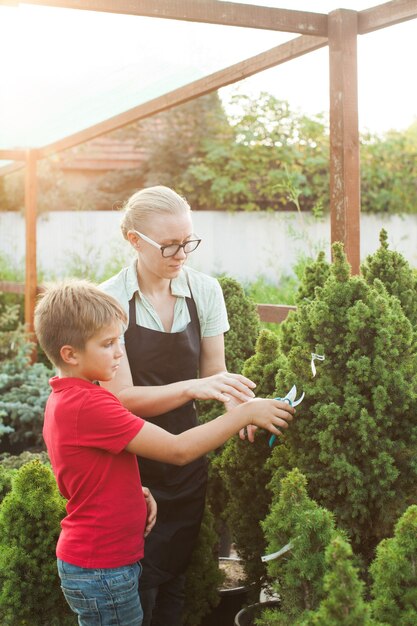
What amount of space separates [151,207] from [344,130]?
56.5 inches

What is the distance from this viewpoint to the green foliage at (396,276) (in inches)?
129

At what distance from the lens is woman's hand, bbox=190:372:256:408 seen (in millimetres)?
2566

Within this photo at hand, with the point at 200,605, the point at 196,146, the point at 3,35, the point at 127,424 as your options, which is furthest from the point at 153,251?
the point at 196,146

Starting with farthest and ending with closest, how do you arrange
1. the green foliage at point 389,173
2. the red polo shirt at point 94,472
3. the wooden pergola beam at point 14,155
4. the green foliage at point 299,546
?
the green foliage at point 389,173 < the wooden pergola beam at point 14,155 < the red polo shirt at point 94,472 < the green foliage at point 299,546

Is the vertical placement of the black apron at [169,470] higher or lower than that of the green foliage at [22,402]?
higher

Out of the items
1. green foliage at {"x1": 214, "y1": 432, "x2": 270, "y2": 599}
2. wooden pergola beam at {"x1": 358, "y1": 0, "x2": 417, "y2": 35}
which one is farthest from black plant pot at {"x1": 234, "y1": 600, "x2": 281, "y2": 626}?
wooden pergola beam at {"x1": 358, "y1": 0, "x2": 417, "y2": 35}

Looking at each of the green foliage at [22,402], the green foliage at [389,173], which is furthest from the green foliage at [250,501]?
the green foliage at [389,173]

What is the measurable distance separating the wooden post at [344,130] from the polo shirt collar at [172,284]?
1.18 meters

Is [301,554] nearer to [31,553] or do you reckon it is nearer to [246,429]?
[246,429]

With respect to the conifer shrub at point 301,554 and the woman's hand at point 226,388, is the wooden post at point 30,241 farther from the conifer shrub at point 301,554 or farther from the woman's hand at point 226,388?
the conifer shrub at point 301,554

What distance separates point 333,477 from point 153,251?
955mm

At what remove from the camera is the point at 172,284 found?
293 cm

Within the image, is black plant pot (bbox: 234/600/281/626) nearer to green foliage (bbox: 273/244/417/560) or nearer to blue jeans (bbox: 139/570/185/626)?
blue jeans (bbox: 139/570/185/626)

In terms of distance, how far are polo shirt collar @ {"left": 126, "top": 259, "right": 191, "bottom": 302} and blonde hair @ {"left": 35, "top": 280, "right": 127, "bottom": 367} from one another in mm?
393
